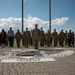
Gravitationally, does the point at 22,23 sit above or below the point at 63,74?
above

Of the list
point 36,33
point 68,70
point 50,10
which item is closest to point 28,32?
point 36,33

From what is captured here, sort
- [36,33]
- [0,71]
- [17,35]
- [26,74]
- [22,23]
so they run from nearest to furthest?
[26,74] < [0,71] < [36,33] < [17,35] < [22,23]

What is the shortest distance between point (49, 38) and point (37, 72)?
15603 mm

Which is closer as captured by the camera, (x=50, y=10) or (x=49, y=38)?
(x=49, y=38)

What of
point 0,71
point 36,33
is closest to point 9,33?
point 36,33

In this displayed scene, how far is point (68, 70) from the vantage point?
27.5 feet

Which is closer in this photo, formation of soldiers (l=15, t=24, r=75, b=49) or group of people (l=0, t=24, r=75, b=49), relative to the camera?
group of people (l=0, t=24, r=75, b=49)

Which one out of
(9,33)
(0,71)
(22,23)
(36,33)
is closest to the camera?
(0,71)

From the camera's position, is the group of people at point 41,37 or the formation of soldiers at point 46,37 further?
the formation of soldiers at point 46,37

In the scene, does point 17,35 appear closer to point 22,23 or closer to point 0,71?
point 22,23

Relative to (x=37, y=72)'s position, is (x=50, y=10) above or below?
above

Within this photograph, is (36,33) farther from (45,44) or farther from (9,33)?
(45,44)

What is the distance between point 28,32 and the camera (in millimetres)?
22250

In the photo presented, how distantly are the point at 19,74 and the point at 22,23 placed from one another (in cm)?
1961
